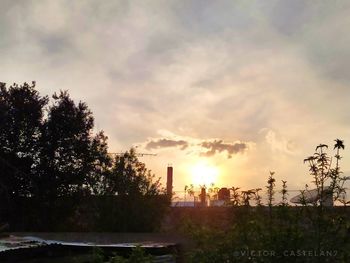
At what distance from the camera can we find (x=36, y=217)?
2720 cm

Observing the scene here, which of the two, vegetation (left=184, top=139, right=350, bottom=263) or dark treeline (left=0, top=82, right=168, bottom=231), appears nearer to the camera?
vegetation (left=184, top=139, right=350, bottom=263)

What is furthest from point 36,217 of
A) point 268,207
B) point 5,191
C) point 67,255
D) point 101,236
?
point 268,207

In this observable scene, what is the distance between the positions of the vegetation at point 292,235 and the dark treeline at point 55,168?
722 inches

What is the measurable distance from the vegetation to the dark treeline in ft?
60.2

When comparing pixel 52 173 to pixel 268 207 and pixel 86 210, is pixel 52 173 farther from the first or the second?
pixel 268 207

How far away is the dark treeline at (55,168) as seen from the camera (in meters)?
26.7

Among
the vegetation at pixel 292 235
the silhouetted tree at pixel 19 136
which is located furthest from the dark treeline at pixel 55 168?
the vegetation at pixel 292 235

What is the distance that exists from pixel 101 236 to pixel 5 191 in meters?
14.0

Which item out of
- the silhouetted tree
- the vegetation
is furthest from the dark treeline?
the vegetation

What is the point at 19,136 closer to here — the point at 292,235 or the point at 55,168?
the point at 55,168

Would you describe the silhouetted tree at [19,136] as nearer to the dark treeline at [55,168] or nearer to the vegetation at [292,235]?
the dark treeline at [55,168]

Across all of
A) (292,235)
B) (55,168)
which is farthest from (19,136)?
(292,235)

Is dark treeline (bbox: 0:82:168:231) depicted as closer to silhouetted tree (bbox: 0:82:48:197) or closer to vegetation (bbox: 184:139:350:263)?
silhouetted tree (bbox: 0:82:48:197)

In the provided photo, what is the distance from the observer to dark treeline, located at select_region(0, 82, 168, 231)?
26656 millimetres
